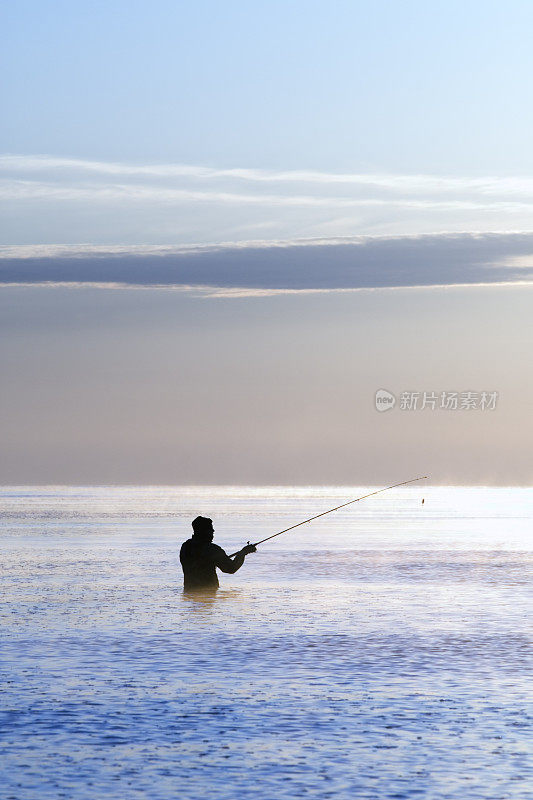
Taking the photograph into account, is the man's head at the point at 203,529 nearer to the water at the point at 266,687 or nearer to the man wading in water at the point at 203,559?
the man wading in water at the point at 203,559

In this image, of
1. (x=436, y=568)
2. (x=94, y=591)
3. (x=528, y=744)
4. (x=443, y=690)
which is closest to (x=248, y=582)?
(x=94, y=591)

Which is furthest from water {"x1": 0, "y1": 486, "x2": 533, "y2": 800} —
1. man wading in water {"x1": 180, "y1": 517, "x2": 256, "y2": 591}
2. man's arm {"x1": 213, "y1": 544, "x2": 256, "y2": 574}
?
man's arm {"x1": 213, "y1": 544, "x2": 256, "y2": 574}

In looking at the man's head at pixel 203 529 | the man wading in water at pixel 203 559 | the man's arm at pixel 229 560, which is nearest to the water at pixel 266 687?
the man wading in water at pixel 203 559

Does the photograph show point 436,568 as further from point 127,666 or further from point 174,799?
point 174,799

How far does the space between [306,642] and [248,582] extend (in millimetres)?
11558

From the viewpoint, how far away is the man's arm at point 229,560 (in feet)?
76.4

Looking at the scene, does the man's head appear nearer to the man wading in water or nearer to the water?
the man wading in water

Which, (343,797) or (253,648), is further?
(253,648)

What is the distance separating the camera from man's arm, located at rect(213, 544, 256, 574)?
23.3 m

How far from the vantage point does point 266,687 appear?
47.1ft

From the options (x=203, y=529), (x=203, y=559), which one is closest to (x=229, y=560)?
(x=203, y=529)

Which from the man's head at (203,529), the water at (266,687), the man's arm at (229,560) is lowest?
the water at (266,687)

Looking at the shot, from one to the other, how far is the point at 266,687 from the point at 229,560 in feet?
32.3

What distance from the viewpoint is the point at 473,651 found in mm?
17172
